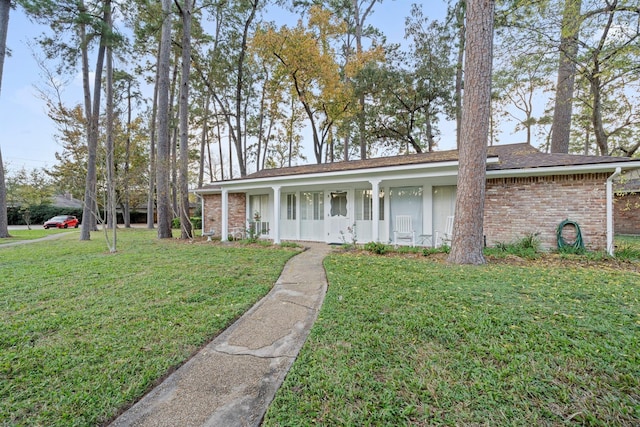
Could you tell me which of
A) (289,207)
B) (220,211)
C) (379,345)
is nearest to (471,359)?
(379,345)

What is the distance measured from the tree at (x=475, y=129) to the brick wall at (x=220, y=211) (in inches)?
356

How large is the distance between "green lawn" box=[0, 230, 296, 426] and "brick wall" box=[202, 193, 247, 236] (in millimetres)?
5832

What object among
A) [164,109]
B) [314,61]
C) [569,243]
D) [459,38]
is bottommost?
[569,243]

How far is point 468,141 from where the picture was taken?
18.5 feet

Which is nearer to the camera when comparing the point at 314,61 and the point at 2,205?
the point at 2,205

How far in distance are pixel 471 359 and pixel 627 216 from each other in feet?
58.8

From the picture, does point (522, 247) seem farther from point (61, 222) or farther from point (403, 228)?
point (61, 222)

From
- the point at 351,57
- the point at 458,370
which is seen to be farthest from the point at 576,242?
the point at 351,57

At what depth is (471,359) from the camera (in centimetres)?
223

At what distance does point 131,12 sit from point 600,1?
56.6 feet

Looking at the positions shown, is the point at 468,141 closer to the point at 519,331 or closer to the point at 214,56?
the point at 519,331

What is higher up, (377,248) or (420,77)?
(420,77)

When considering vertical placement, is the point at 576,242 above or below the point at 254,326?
above

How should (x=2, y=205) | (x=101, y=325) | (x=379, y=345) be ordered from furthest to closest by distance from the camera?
(x=2, y=205), (x=101, y=325), (x=379, y=345)
